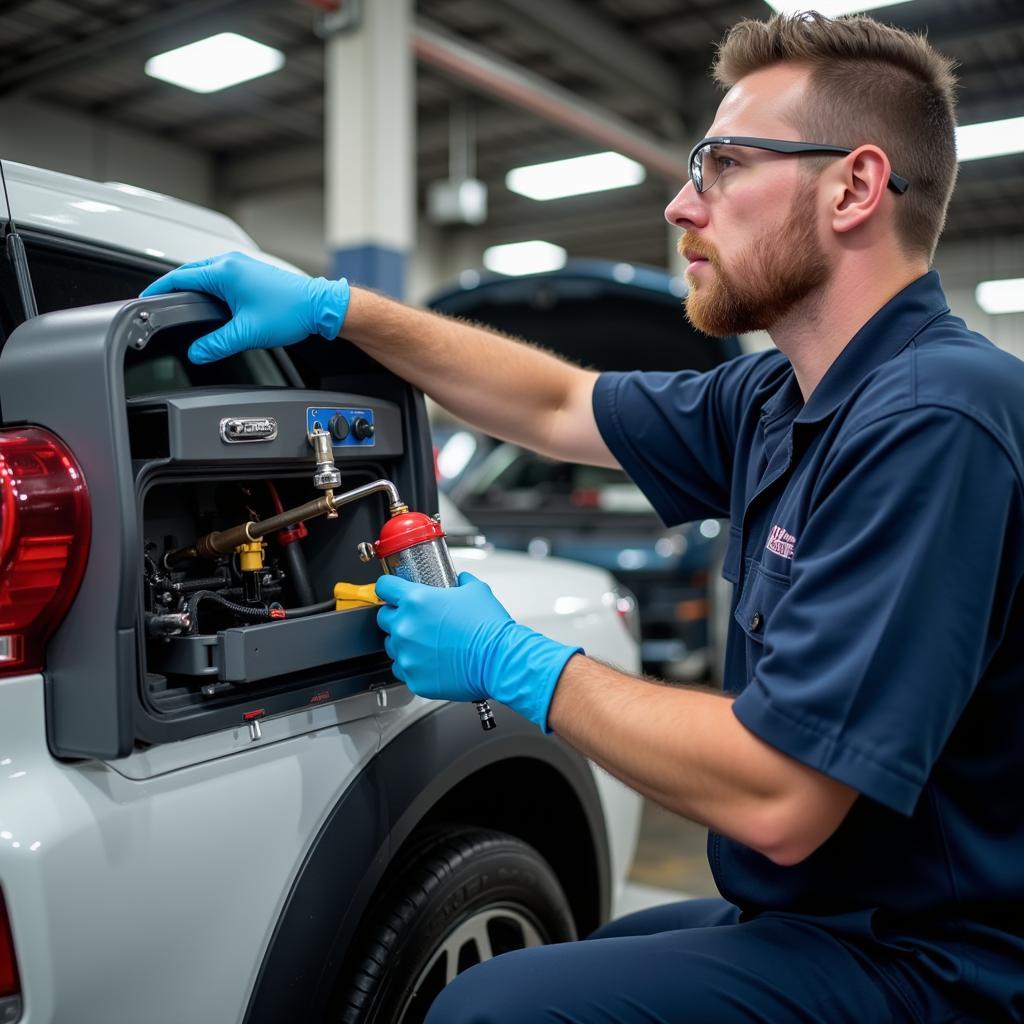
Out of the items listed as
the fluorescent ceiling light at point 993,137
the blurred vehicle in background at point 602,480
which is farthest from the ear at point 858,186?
the fluorescent ceiling light at point 993,137

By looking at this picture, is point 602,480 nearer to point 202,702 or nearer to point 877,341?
point 877,341

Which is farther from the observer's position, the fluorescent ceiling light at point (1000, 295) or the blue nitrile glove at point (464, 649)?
the fluorescent ceiling light at point (1000, 295)

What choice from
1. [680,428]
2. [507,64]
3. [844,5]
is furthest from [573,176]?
[680,428]

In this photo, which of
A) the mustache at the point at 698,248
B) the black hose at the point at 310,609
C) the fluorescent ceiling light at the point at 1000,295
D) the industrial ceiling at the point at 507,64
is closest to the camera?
the black hose at the point at 310,609

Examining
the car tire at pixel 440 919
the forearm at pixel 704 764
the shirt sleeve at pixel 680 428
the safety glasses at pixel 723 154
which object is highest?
the safety glasses at pixel 723 154

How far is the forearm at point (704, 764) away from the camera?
1.09 meters

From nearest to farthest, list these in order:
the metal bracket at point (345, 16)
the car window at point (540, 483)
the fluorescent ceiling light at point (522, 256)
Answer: the car window at point (540, 483)
the metal bracket at point (345, 16)
the fluorescent ceiling light at point (522, 256)

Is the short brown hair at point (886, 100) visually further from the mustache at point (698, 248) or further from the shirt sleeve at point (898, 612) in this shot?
the shirt sleeve at point (898, 612)

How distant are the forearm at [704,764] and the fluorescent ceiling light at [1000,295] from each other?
638 inches

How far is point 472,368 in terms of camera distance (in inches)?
72.2

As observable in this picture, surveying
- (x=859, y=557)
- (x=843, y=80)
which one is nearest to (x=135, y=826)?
(x=859, y=557)

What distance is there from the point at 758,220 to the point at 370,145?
501 centimetres

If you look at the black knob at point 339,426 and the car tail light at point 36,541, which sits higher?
the black knob at point 339,426

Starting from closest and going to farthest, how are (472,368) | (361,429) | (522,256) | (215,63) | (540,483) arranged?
(361,429)
(472,368)
(540,483)
(215,63)
(522,256)
